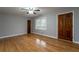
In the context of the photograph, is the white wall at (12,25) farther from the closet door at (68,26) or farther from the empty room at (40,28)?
the closet door at (68,26)

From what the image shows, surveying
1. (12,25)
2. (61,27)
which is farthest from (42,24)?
(12,25)

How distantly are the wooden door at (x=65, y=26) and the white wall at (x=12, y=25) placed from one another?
13.0ft

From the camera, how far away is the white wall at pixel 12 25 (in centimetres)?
764

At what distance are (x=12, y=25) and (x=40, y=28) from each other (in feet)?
8.03

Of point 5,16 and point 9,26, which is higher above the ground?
point 5,16

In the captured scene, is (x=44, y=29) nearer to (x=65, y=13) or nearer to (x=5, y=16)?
(x=65, y=13)

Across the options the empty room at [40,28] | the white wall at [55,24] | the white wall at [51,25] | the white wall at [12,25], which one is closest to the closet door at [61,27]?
the empty room at [40,28]

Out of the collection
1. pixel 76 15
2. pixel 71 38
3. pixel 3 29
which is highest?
pixel 76 15

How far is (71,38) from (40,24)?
2.91 m

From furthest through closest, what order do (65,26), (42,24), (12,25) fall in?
(12,25), (42,24), (65,26)

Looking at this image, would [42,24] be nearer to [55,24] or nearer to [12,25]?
[55,24]

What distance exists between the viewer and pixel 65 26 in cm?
628
